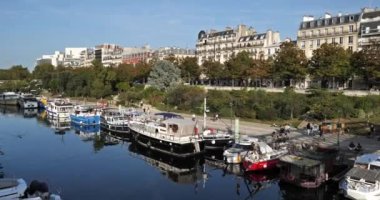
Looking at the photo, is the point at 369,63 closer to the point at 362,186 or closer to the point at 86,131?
the point at 362,186

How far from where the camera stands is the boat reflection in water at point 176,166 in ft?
117

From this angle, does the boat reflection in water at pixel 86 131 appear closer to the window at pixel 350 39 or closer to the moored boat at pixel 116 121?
the moored boat at pixel 116 121

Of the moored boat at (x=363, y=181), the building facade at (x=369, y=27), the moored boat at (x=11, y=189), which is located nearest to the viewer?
the moored boat at (x=11, y=189)

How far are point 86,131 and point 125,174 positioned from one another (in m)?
27.7

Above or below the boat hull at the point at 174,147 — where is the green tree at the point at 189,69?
above

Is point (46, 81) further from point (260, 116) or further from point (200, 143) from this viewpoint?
point (200, 143)

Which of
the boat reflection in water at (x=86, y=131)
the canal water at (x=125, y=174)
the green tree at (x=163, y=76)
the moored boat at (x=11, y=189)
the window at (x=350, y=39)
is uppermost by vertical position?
the window at (x=350, y=39)

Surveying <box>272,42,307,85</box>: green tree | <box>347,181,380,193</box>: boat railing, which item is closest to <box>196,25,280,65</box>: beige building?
<box>272,42,307,85</box>: green tree

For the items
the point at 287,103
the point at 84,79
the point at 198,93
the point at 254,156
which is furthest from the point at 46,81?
the point at 254,156

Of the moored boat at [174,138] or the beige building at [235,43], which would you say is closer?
the moored boat at [174,138]

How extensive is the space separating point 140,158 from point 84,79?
7443cm

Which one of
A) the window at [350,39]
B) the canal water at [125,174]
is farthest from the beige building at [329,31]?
the canal water at [125,174]

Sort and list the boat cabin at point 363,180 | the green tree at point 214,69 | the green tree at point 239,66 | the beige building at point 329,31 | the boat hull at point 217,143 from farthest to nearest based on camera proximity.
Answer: the green tree at point 214,69 → the green tree at point 239,66 → the beige building at point 329,31 → the boat hull at point 217,143 → the boat cabin at point 363,180

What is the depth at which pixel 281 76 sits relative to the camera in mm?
70750
